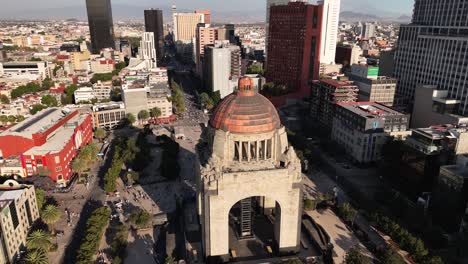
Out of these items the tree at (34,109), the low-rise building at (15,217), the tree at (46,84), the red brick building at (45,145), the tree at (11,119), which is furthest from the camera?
the tree at (46,84)

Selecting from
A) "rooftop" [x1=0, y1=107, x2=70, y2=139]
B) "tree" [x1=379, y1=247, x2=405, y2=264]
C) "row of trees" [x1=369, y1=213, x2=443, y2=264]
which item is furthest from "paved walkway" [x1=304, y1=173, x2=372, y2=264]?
"rooftop" [x1=0, y1=107, x2=70, y2=139]

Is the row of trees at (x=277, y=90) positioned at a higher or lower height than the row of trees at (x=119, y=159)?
higher

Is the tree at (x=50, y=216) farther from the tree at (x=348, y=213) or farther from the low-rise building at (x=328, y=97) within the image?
the low-rise building at (x=328, y=97)

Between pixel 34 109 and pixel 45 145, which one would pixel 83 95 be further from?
pixel 45 145

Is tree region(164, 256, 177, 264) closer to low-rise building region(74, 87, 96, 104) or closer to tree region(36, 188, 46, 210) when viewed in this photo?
tree region(36, 188, 46, 210)

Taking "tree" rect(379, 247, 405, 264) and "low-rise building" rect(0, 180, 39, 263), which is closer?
"tree" rect(379, 247, 405, 264)

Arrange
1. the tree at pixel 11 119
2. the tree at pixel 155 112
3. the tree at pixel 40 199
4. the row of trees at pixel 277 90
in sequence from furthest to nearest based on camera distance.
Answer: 1. the row of trees at pixel 277 90
2. the tree at pixel 155 112
3. the tree at pixel 11 119
4. the tree at pixel 40 199

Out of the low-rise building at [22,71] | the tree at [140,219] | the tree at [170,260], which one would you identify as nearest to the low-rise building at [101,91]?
the low-rise building at [22,71]

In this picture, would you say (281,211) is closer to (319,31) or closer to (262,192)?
(262,192)
